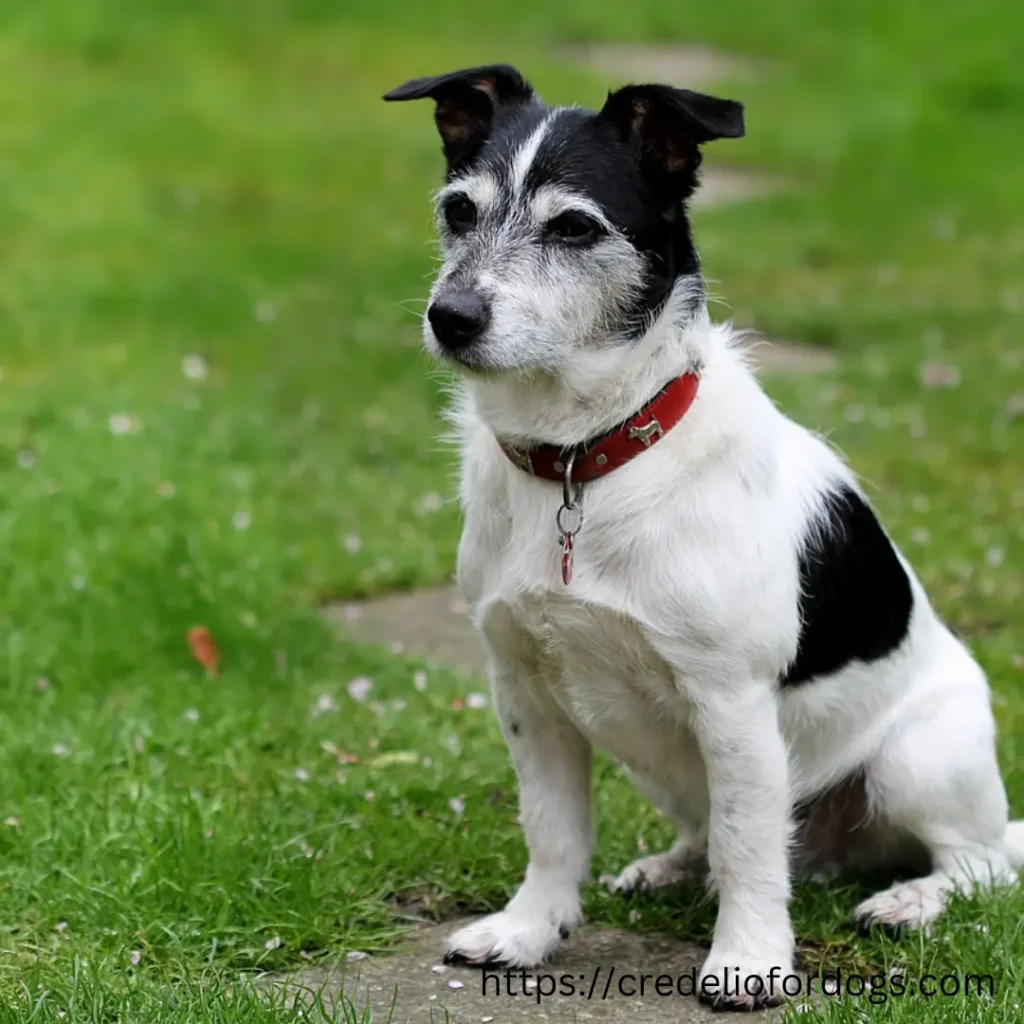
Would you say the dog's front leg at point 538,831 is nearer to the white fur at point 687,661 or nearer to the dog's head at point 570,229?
the white fur at point 687,661

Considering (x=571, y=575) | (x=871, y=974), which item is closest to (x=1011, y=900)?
(x=871, y=974)

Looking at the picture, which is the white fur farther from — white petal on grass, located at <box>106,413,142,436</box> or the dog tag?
white petal on grass, located at <box>106,413,142,436</box>

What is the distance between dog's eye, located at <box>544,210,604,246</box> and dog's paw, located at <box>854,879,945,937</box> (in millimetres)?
1662

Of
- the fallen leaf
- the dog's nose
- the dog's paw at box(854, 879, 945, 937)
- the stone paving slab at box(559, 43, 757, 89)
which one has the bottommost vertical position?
the fallen leaf

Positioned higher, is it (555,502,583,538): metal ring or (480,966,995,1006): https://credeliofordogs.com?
(555,502,583,538): metal ring

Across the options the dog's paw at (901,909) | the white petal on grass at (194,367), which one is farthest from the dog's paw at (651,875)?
the white petal on grass at (194,367)

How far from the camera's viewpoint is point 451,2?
59.4 ft

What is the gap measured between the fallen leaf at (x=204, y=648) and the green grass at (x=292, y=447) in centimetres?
4

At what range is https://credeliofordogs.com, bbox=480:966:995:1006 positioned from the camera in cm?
334

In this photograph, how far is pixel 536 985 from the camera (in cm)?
351

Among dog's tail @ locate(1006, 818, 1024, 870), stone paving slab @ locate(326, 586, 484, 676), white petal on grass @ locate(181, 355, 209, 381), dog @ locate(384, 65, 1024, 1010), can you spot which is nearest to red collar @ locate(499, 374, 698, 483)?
dog @ locate(384, 65, 1024, 1010)

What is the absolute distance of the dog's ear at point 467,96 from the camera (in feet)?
11.5

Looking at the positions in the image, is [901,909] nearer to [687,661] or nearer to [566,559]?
[687,661]

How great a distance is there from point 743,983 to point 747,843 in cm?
29
